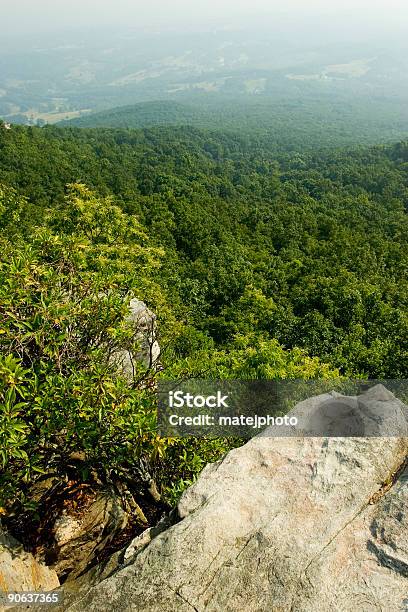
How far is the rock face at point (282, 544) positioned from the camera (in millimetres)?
4652

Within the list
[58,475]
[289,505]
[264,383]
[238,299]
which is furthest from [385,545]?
[238,299]

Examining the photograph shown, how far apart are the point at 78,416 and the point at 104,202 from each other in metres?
16.6

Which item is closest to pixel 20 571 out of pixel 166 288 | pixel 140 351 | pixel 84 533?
pixel 84 533

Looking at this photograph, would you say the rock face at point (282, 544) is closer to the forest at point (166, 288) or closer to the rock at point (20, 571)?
the rock at point (20, 571)

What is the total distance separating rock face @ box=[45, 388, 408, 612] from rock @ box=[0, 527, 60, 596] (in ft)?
1.88

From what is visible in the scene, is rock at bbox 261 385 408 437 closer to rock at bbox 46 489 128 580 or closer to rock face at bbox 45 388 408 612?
rock face at bbox 45 388 408 612

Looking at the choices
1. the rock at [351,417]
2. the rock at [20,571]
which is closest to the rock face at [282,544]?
the rock at [351,417]

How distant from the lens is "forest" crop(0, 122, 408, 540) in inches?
226

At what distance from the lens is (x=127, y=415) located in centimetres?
599

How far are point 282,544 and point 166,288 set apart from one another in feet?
71.9

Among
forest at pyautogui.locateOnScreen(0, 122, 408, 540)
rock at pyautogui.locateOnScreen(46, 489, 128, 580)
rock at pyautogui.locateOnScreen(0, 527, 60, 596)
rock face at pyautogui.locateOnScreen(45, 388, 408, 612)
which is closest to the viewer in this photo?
rock face at pyautogui.locateOnScreen(45, 388, 408, 612)

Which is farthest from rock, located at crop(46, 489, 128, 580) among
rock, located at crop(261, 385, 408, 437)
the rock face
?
rock, located at crop(261, 385, 408, 437)

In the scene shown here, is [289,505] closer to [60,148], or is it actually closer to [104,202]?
[104,202]

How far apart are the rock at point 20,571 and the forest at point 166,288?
54 centimetres
